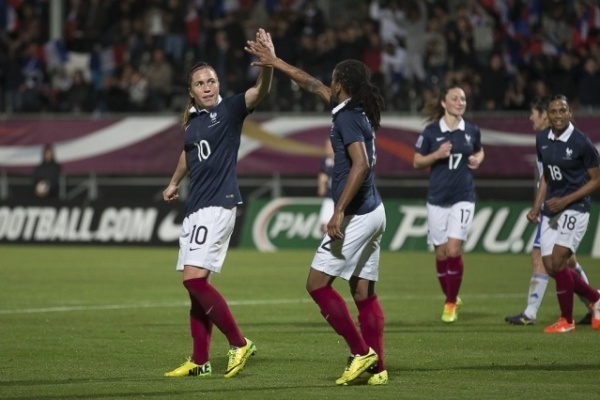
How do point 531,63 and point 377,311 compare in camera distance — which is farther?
point 531,63

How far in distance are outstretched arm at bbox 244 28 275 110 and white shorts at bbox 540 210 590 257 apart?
13.9ft

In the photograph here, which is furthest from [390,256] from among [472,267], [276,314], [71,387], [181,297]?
[71,387]

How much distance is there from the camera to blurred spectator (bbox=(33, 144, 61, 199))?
27.3 metres

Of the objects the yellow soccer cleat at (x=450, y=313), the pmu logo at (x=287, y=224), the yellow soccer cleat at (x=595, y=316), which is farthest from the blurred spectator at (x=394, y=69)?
the yellow soccer cleat at (x=595, y=316)

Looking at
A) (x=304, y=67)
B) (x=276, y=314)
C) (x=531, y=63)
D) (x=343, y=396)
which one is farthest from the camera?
(x=304, y=67)

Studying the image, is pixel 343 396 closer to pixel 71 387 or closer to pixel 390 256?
pixel 71 387

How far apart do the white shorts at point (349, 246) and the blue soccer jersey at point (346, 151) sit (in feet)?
0.23

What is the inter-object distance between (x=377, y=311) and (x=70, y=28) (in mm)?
24440

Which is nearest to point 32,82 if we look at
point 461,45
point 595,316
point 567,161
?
point 461,45

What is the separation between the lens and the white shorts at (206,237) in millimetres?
9219

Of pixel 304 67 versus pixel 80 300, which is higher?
pixel 304 67

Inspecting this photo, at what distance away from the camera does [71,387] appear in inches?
342

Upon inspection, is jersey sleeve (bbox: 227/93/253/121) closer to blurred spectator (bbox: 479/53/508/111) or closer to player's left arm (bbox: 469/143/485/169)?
player's left arm (bbox: 469/143/485/169)

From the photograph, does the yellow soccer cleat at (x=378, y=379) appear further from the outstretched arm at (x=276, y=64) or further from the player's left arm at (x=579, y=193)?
the player's left arm at (x=579, y=193)
